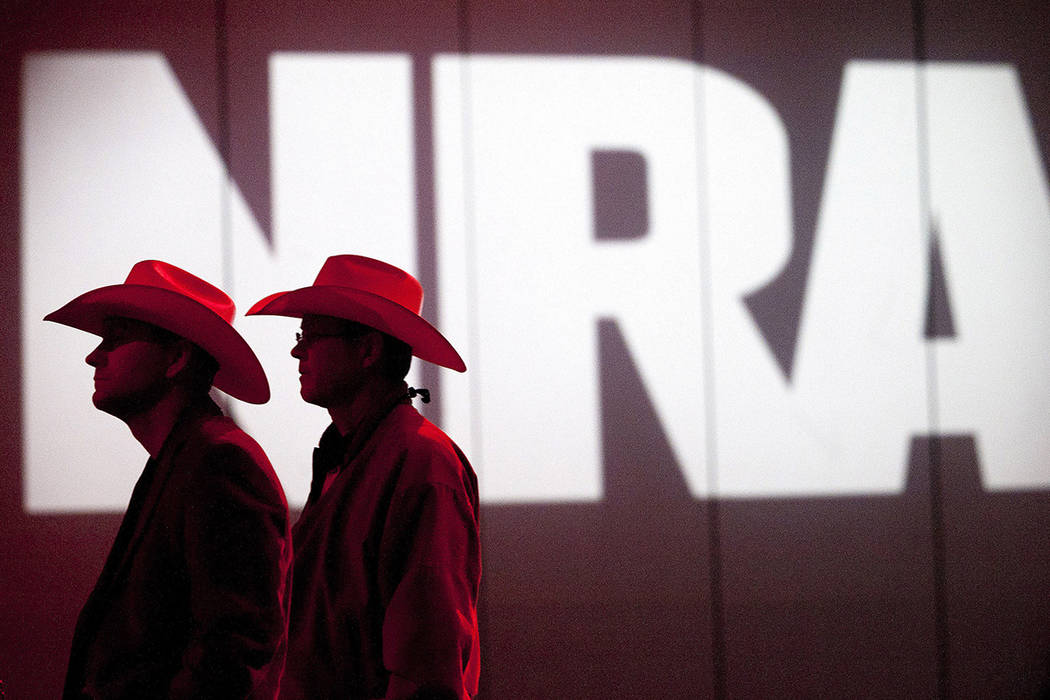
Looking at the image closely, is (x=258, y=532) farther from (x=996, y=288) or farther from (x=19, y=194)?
(x=996, y=288)

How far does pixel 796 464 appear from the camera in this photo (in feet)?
13.9

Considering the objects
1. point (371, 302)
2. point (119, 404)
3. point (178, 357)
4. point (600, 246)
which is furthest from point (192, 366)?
point (600, 246)

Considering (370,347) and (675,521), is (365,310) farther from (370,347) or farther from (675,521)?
(675,521)

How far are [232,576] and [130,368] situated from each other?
1.67 ft

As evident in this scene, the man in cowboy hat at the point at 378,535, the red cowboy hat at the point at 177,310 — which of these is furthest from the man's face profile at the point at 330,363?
the red cowboy hat at the point at 177,310

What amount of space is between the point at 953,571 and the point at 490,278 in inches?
89.8

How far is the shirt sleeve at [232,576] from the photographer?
1.53 metres

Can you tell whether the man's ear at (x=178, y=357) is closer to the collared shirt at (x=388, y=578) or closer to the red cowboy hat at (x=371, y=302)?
the red cowboy hat at (x=371, y=302)

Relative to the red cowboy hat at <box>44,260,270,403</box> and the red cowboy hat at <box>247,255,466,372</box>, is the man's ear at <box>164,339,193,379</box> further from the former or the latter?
the red cowboy hat at <box>247,255,466,372</box>

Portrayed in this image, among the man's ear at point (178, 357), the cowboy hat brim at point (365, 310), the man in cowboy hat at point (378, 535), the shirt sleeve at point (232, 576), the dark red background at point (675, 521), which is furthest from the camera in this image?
the dark red background at point (675, 521)

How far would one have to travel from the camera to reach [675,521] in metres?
4.16

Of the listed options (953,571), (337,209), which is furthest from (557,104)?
(953,571)

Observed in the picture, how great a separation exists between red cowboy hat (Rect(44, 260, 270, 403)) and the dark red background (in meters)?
2.02

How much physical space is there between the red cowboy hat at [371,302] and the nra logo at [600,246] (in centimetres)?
191
